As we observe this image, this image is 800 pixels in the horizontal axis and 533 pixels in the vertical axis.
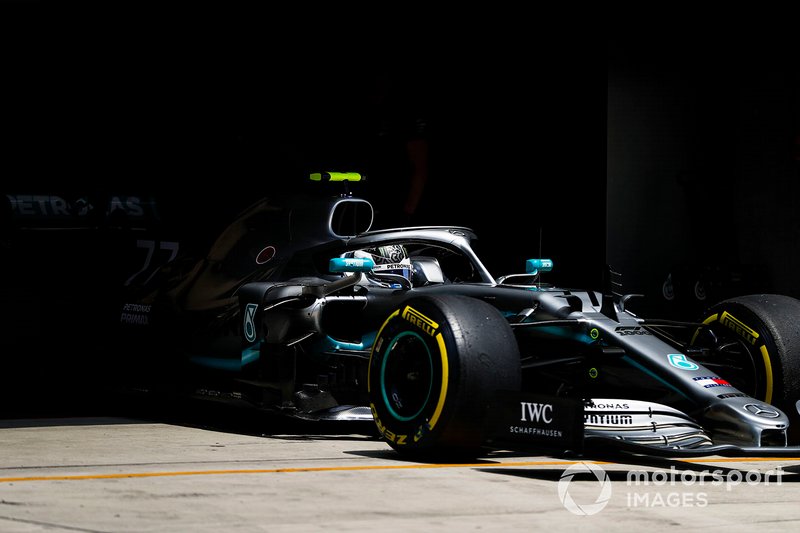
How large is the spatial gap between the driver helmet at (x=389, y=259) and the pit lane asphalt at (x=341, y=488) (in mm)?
1326

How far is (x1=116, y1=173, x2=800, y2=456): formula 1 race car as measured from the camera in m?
7.76

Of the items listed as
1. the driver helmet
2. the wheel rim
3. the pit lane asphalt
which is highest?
the driver helmet

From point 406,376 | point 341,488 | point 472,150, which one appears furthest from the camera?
point 472,150

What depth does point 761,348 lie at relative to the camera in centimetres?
890

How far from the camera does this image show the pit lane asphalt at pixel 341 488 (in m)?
6.00

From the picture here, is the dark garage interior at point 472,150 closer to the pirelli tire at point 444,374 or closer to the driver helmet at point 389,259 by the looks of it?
the driver helmet at point 389,259

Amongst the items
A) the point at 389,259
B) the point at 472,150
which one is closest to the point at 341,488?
the point at 389,259

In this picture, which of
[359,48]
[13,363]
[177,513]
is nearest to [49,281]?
[13,363]

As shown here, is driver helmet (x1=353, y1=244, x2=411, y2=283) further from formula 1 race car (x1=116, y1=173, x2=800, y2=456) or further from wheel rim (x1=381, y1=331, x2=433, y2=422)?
wheel rim (x1=381, y1=331, x2=433, y2=422)

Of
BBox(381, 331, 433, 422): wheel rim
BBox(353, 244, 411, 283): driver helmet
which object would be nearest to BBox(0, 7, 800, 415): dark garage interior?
BBox(353, 244, 411, 283): driver helmet

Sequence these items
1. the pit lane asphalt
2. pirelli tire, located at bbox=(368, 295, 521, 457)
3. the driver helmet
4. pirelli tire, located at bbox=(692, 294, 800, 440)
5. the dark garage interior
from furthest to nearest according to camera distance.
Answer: the dark garage interior, the driver helmet, pirelli tire, located at bbox=(692, 294, 800, 440), pirelli tire, located at bbox=(368, 295, 521, 457), the pit lane asphalt

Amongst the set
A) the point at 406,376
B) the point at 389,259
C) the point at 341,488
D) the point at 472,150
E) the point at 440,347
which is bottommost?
the point at 341,488

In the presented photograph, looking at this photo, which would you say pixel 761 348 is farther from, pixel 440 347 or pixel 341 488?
pixel 341 488

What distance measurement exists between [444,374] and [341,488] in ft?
3.71
